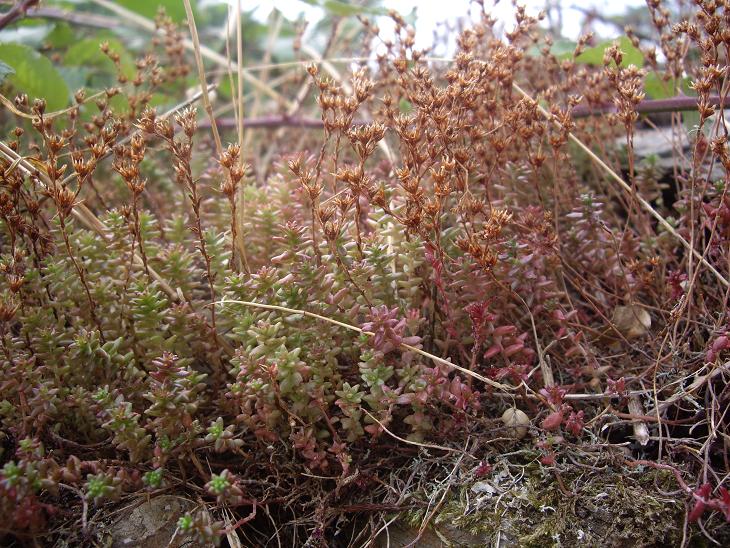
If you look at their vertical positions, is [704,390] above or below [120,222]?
below

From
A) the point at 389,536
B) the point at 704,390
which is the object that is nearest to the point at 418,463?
the point at 389,536

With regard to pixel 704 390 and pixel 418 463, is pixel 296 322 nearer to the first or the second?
pixel 418 463

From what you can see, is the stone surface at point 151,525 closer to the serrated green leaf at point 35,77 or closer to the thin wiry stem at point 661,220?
the thin wiry stem at point 661,220

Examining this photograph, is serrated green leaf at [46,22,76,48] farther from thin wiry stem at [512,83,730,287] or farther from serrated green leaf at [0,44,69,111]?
thin wiry stem at [512,83,730,287]

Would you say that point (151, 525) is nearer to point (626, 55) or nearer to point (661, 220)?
point (661, 220)

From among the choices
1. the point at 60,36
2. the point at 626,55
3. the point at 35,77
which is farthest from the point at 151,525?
the point at 60,36

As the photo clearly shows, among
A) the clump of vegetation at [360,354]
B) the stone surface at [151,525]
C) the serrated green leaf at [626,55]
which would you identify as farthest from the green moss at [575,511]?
the serrated green leaf at [626,55]

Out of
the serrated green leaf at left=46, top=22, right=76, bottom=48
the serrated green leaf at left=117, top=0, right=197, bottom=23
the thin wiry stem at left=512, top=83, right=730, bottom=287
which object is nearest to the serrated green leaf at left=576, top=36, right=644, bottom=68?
the thin wiry stem at left=512, top=83, right=730, bottom=287

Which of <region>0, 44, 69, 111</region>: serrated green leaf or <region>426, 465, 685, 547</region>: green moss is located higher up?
<region>0, 44, 69, 111</region>: serrated green leaf
